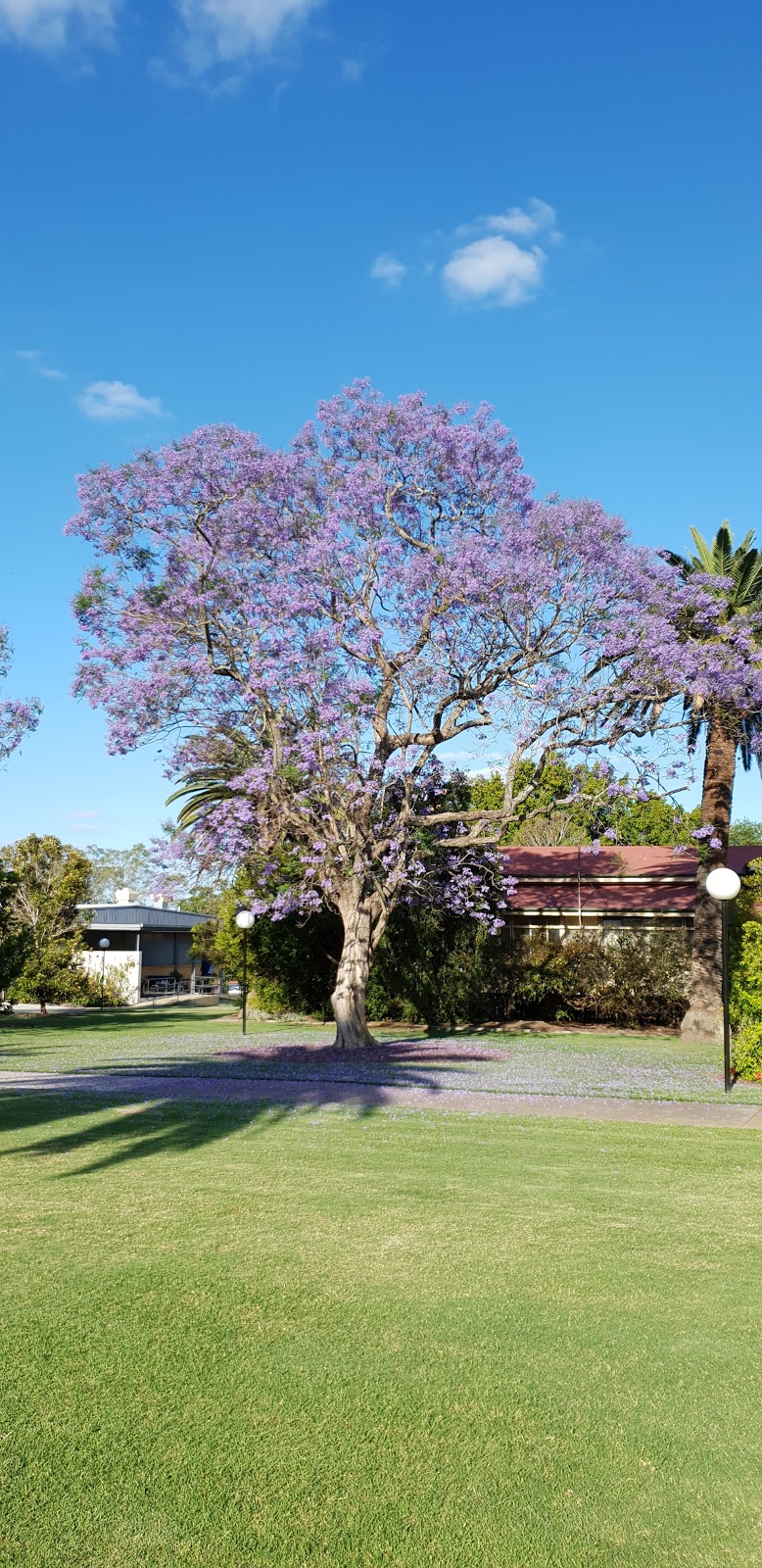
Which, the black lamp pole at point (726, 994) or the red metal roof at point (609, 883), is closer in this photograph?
the black lamp pole at point (726, 994)

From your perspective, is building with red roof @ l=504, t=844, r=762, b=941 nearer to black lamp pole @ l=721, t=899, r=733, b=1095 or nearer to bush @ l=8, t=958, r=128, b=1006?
black lamp pole @ l=721, t=899, r=733, b=1095

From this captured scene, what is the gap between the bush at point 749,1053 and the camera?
549 inches

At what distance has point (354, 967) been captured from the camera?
18922 mm

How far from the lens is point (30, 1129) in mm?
9516

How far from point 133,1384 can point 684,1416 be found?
201cm

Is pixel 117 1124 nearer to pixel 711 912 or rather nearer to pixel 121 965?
pixel 711 912

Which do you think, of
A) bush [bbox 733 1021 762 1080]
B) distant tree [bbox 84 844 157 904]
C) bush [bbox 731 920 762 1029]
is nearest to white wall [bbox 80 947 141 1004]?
bush [bbox 731 920 762 1029]

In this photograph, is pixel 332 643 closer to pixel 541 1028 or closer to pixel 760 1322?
pixel 541 1028

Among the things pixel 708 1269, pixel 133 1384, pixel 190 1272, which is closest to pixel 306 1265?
pixel 190 1272

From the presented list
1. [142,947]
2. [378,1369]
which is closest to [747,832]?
[142,947]

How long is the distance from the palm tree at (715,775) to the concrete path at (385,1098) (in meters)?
9.64

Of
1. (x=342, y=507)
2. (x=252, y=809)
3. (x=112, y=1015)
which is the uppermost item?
(x=342, y=507)

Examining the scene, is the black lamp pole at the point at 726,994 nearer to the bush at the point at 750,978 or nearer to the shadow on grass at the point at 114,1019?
the bush at the point at 750,978

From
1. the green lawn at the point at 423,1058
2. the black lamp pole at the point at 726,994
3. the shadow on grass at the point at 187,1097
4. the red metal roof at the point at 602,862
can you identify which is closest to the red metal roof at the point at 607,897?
the red metal roof at the point at 602,862
